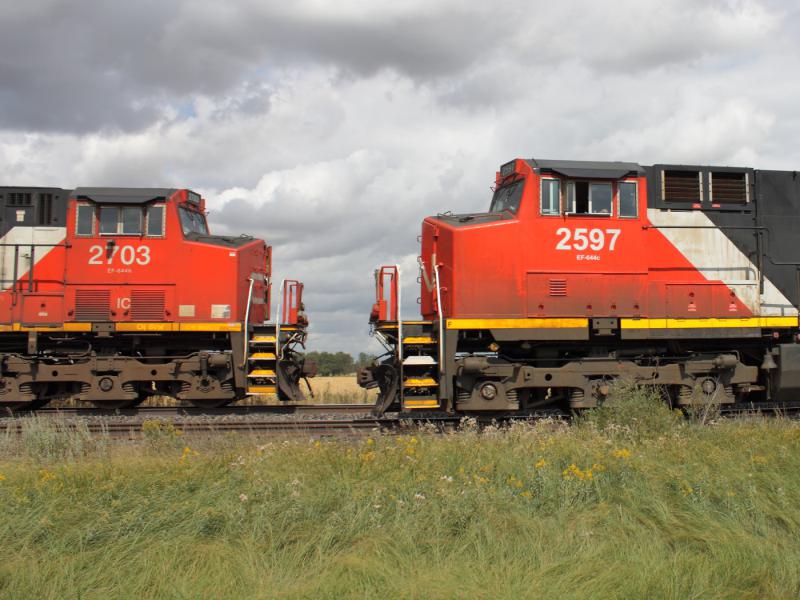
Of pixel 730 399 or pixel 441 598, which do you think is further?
pixel 730 399

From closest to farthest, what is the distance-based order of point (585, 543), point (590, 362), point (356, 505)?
point (585, 543) < point (356, 505) < point (590, 362)

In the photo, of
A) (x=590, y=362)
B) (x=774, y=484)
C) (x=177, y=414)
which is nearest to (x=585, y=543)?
(x=774, y=484)

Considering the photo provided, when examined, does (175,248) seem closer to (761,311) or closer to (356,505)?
(356,505)

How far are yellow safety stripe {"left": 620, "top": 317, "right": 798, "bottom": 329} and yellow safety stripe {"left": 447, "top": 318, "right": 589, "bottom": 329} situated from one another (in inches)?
32.8

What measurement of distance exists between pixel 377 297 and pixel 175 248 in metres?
4.18

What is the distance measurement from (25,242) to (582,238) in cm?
1045

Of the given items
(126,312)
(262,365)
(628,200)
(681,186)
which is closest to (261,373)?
(262,365)

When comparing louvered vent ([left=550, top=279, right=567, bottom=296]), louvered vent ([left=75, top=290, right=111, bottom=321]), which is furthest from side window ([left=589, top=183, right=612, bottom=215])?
louvered vent ([left=75, top=290, right=111, bottom=321])

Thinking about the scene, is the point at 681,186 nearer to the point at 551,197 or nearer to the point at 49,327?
the point at 551,197

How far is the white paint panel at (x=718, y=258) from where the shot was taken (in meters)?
10.9

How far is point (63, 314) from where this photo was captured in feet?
39.4

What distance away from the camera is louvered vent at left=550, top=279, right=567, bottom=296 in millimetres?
10516

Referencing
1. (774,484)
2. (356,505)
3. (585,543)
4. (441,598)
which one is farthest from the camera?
(774,484)

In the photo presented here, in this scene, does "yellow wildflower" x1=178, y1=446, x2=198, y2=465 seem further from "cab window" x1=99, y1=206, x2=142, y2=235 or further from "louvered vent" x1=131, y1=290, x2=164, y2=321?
"cab window" x1=99, y1=206, x2=142, y2=235
